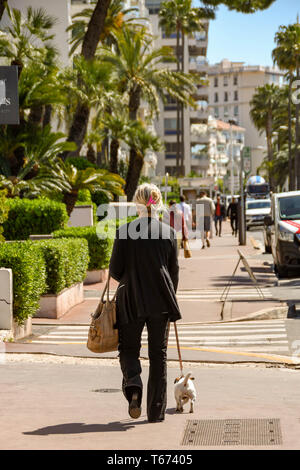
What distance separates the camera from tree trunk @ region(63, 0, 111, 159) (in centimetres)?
3122

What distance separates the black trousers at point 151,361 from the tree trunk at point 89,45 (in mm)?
24894

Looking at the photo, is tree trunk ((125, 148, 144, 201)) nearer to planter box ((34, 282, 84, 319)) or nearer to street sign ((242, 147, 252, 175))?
street sign ((242, 147, 252, 175))

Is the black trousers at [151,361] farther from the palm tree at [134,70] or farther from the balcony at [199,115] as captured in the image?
the balcony at [199,115]

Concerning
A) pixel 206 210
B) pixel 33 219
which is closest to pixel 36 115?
pixel 33 219

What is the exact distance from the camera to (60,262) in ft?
51.7

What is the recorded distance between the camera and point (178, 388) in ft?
25.3

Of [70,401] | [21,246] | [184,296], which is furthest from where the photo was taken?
[184,296]

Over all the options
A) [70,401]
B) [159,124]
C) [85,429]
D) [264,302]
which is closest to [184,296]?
[264,302]

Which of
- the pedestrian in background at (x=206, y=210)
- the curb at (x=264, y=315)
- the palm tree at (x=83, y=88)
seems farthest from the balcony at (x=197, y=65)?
the curb at (x=264, y=315)

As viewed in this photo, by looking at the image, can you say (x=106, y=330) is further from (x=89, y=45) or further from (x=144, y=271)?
(x=89, y=45)

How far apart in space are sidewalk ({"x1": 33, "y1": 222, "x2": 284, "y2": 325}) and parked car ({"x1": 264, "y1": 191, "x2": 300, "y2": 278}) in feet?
3.36

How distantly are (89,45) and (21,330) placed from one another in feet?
64.3
